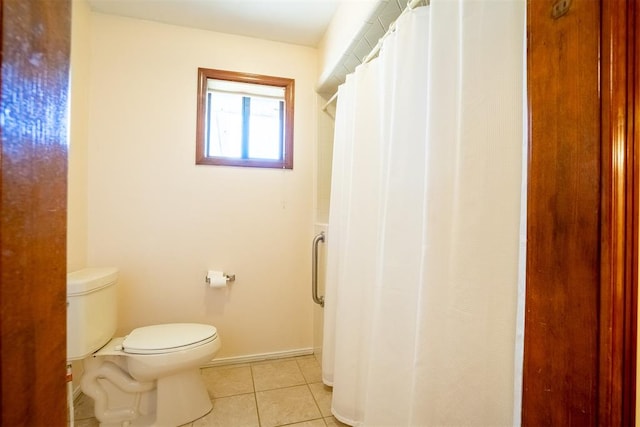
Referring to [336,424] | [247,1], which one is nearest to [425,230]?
[336,424]

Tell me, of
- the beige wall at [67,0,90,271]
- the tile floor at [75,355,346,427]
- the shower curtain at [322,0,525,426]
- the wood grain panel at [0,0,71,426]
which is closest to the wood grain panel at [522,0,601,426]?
the shower curtain at [322,0,525,426]

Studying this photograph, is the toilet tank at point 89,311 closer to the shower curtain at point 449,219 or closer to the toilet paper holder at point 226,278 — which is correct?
the toilet paper holder at point 226,278

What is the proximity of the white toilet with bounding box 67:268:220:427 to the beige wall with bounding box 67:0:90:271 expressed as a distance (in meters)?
0.24

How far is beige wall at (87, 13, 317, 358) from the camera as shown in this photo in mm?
1866

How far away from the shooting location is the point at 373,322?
120 cm

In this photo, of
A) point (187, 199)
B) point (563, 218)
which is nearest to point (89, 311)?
point (187, 199)

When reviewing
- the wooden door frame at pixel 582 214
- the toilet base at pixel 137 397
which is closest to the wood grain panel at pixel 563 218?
the wooden door frame at pixel 582 214

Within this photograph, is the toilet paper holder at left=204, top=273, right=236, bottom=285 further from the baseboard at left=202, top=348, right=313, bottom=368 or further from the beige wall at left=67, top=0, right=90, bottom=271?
the beige wall at left=67, top=0, right=90, bottom=271

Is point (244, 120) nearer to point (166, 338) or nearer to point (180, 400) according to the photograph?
point (166, 338)

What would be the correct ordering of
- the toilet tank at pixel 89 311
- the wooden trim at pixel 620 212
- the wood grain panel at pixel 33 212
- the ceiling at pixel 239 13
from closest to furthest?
the wood grain panel at pixel 33 212
the wooden trim at pixel 620 212
the toilet tank at pixel 89 311
the ceiling at pixel 239 13

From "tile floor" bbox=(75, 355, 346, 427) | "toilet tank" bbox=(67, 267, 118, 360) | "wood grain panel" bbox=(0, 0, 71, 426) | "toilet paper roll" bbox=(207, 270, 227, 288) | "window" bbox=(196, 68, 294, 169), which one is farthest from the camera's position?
"window" bbox=(196, 68, 294, 169)

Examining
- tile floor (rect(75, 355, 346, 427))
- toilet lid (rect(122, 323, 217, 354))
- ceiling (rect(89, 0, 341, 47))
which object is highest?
ceiling (rect(89, 0, 341, 47))

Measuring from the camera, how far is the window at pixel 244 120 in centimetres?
205

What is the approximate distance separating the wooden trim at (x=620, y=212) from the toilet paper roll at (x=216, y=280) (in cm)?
189
